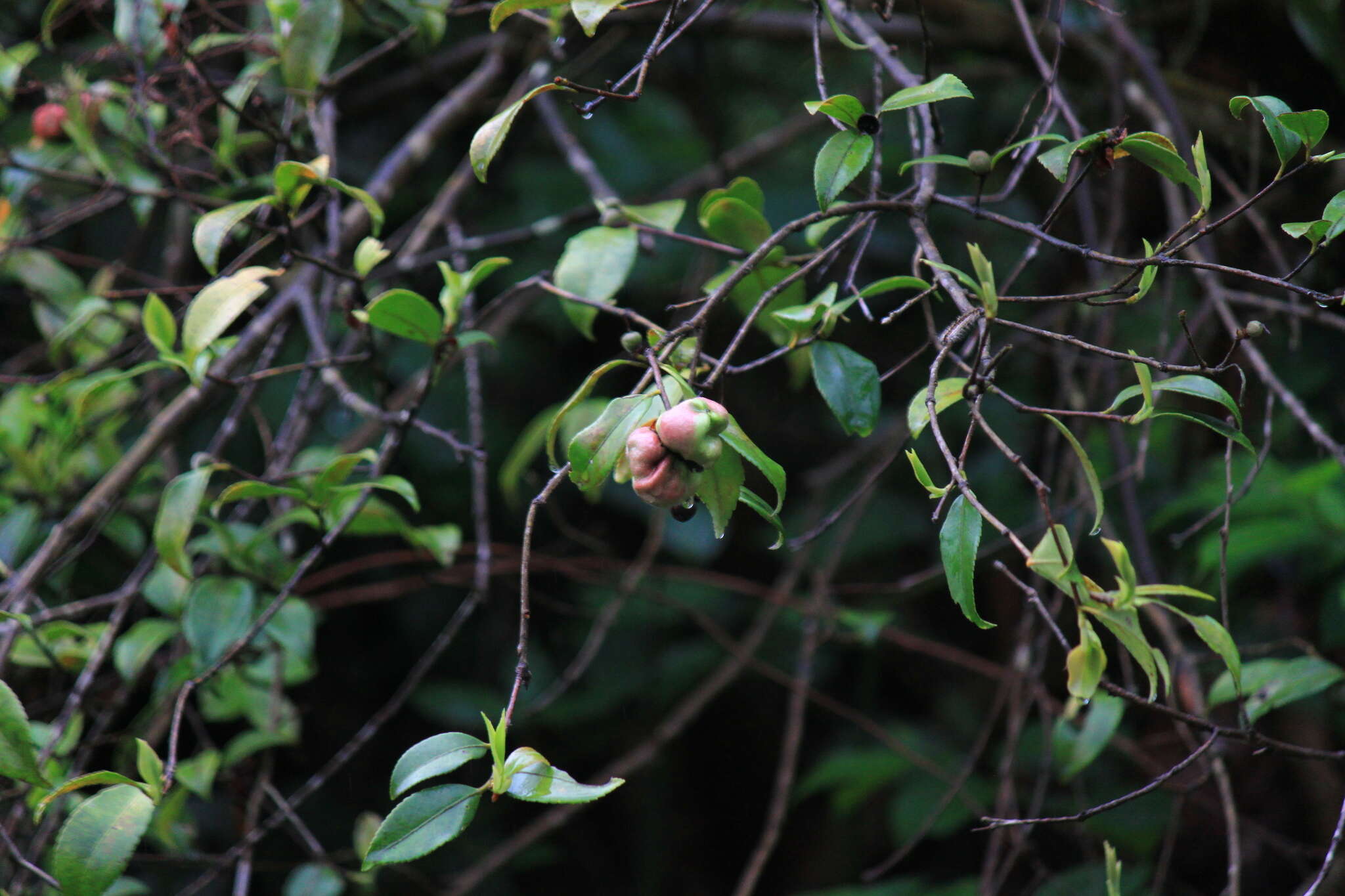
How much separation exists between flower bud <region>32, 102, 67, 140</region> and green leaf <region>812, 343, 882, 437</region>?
1080 millimetres

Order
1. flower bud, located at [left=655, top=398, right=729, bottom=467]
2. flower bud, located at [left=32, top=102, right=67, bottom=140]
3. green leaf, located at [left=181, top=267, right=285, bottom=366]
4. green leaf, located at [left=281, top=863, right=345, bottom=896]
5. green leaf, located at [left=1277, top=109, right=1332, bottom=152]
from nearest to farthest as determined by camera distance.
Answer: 1. flower bud, located at [left=655, top=398, right=729, bottom=467]
2. green leaf, located at [left=1277, top=109, right=1332, bottom=152]
3. green leaf, located at [left=181, top=267, right=285, bottom=366]
4. green leaf, located at [left=281, top=863, right=345, bottom=896]
5. flower bud, located at [left=32, top=102, right=67, bottom=140]

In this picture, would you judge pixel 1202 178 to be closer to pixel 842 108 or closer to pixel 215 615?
pixel 842 108

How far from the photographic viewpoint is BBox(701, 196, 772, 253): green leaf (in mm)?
848

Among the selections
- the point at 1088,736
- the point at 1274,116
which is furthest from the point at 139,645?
the point at 1274,116

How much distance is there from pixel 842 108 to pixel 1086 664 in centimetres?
40

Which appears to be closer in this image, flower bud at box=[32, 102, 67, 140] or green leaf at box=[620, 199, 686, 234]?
green leaf at box=[620, 199, 686, 234]

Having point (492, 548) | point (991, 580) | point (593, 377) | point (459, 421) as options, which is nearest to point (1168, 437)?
point (991, 580)

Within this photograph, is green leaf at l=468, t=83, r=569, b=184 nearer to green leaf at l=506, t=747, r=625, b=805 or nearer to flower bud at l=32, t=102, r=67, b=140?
green leaf at l=506, t=747, r=625, b=805

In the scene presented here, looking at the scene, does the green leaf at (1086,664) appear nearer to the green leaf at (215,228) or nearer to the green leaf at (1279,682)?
the green leaf at (1279,682)

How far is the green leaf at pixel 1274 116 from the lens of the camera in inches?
25.3

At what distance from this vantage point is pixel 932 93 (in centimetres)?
66

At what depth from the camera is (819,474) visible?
178 centimetres

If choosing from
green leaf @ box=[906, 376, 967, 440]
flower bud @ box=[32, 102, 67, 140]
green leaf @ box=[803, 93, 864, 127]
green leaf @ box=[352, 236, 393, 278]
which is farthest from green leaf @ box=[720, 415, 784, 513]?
flower bud @ box=[32, 102, 67, 140]

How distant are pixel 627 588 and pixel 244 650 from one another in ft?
1.80
